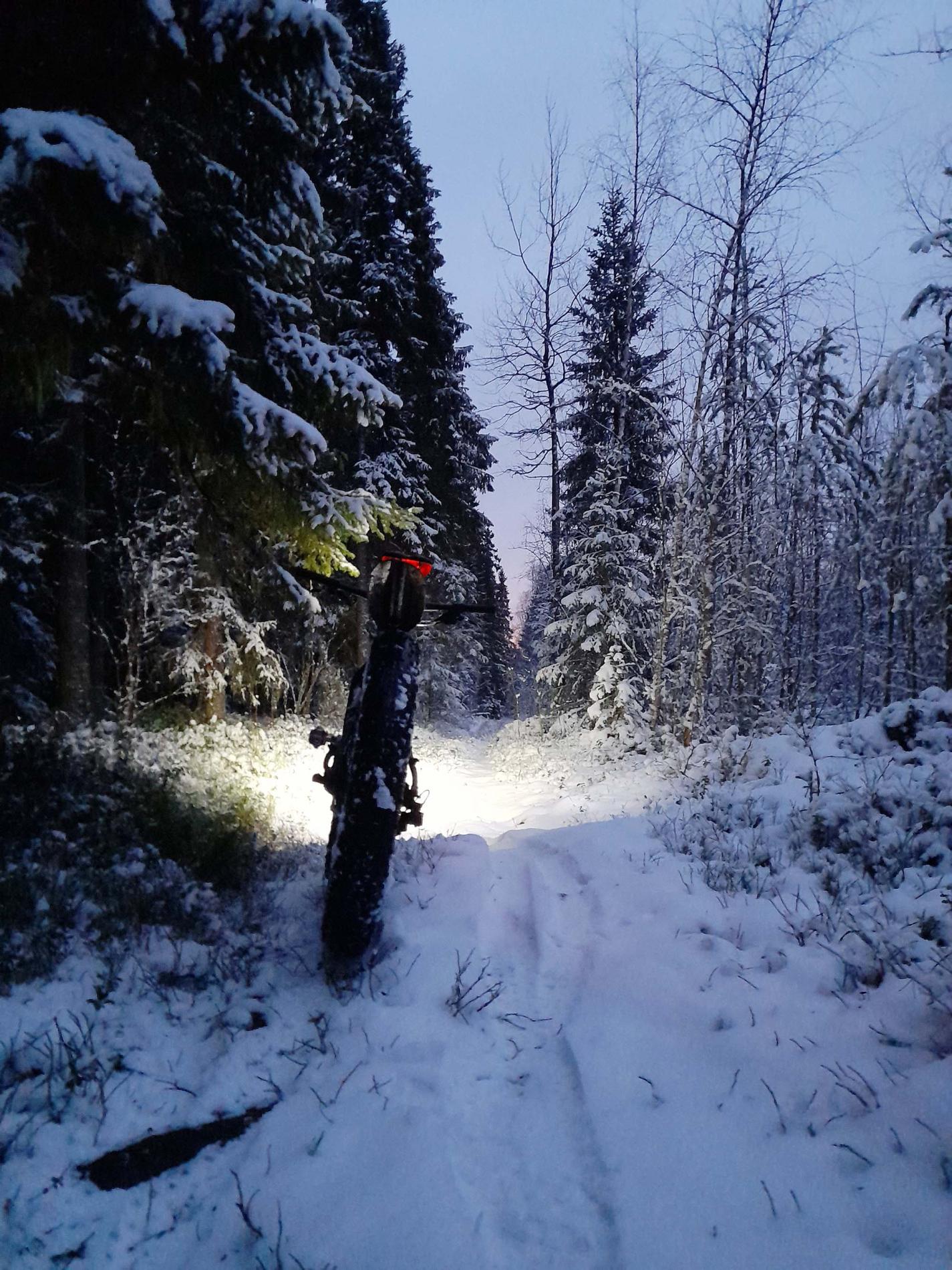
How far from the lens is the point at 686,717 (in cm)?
998

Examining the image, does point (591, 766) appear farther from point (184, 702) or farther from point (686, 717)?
point (184, 702)

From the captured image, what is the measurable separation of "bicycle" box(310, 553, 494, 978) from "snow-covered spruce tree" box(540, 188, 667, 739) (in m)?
8.99

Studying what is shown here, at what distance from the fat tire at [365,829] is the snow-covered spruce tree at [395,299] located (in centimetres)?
937

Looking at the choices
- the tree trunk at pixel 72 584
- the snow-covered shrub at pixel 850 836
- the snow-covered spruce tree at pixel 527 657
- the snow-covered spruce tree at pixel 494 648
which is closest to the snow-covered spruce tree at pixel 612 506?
the snow-covered shrub at pixel 850 836

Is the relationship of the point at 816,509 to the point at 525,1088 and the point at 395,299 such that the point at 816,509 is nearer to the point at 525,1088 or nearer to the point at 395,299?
the point at 395,299

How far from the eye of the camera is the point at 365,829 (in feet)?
10.4

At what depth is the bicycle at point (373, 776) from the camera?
3.16 meters

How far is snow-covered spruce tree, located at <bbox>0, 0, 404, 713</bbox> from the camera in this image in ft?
10.2

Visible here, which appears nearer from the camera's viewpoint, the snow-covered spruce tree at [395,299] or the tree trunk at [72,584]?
the tree trunk at [72,584]

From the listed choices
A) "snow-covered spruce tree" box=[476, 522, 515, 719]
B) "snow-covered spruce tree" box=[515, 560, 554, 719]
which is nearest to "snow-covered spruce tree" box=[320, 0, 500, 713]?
"snow-covered spruce tree" box=[476, 522, 515, 719]

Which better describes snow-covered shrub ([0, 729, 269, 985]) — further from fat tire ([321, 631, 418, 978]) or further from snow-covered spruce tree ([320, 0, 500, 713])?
snow-covered spruce tree ([320, 0, 500, 713])

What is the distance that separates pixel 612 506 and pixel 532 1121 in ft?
43.2

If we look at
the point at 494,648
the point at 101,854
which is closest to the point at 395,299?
the point at 101,854

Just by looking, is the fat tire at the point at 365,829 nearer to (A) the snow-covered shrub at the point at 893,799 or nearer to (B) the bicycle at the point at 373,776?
(B) the bicycle at the point at 373,776
